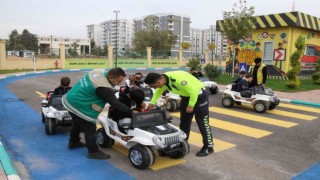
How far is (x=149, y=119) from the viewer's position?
5105 millimetres

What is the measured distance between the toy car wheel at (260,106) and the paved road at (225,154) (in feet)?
2.86

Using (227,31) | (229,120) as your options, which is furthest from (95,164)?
(227,31)

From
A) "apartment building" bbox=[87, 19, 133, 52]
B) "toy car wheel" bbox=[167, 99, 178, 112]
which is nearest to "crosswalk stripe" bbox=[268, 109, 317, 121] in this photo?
"toy car wheel" bbox=[167, 99, 178, 112]

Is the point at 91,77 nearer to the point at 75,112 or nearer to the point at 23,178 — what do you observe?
the point at 75,112

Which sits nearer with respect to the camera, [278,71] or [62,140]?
[62,140]

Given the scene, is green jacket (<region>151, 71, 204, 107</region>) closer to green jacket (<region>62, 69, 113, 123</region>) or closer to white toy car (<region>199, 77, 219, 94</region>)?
green jacket (<region>62, 69, 113, 123</region>)

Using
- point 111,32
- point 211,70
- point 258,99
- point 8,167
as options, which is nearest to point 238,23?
point 211,70

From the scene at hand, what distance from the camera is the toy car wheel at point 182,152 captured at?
510cm

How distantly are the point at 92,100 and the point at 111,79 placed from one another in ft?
1.65

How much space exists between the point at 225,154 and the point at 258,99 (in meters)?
4.47

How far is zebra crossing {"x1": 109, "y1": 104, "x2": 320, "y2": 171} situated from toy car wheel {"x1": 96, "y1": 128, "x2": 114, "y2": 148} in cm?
17

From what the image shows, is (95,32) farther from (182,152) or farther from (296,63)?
(182,152)

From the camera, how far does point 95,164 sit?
5.02 metres

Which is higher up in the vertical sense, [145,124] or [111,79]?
[111,79]
